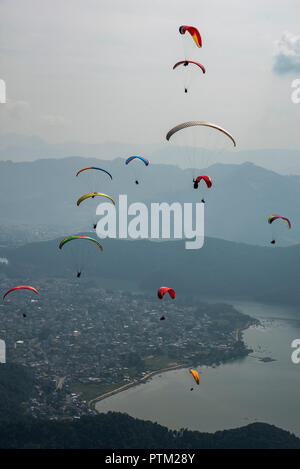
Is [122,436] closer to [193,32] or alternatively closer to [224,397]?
[224,397]

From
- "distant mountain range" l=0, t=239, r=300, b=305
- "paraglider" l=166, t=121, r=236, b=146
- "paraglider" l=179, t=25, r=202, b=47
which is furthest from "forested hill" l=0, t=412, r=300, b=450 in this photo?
"distant mountain range" l=0, t=239, r=300, b=305

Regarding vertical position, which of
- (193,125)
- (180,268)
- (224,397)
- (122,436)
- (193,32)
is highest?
(180,268)

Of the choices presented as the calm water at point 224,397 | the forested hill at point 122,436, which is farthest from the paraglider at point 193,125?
the calm water at point 224,397

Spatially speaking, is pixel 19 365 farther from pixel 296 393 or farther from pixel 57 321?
pixel 296 393

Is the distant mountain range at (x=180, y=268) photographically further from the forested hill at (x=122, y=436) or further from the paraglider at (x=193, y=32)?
the paraglider at (x=193, y=32)

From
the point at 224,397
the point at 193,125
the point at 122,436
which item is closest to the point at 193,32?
the point at 193,125

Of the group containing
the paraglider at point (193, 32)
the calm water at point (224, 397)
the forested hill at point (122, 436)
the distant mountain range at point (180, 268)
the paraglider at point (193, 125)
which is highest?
the distant mountain range at point (180, 268)
